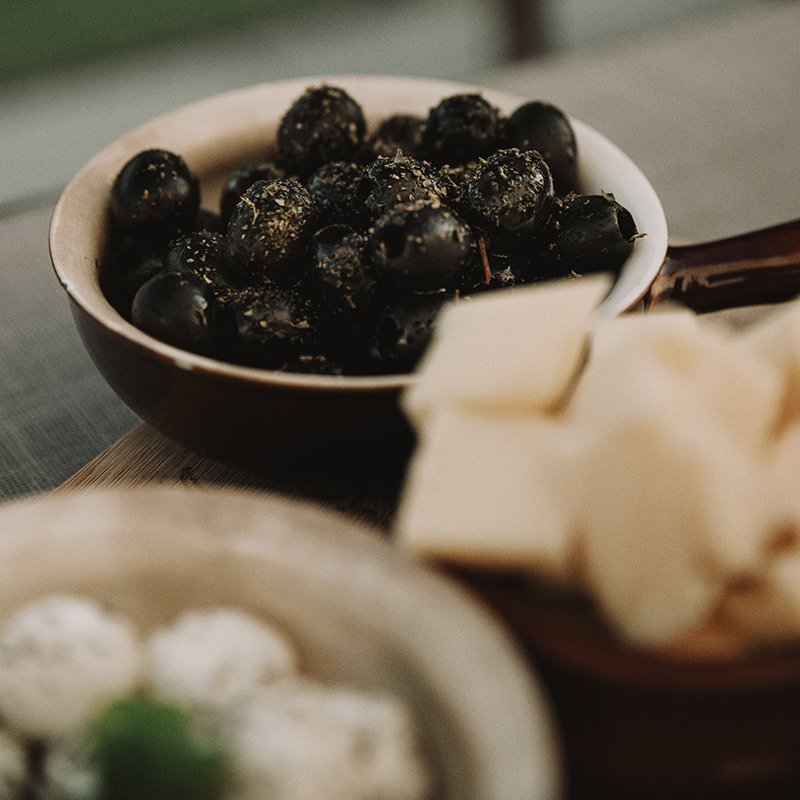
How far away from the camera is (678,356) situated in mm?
315

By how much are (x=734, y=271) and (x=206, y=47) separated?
1.83m

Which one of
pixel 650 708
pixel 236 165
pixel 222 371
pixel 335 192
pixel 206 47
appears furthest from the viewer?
pixel 206 47

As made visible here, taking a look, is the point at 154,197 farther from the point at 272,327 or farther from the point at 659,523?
the point at 659,523

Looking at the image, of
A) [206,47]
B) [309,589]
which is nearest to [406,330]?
[309,589]

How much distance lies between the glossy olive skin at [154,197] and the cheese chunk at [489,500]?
29cm

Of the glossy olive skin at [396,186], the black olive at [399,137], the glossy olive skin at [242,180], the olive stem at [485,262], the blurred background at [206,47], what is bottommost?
the blurred background at [206,47]

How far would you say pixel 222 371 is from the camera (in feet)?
1.40

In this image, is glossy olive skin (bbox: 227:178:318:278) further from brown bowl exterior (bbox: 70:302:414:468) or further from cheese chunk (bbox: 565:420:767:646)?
cheese chunk (bbox: 565:420:767:646)

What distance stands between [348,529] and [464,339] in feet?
0.25

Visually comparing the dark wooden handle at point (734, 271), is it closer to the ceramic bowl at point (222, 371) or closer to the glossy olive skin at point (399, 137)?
the ceramic bowl at point (222, 371)

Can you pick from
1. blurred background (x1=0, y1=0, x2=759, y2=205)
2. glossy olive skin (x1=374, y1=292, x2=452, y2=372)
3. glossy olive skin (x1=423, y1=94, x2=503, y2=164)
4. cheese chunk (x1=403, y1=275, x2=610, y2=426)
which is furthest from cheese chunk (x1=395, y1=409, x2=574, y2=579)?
blurred background (x1=0, y1=0, x2=759, y2=205)

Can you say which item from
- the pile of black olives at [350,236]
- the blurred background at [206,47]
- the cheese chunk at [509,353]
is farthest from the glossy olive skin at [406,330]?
the blurred background at [206,47]

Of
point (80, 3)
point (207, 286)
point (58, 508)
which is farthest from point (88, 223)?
point (80, 3)

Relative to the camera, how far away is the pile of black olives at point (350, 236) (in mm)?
460
